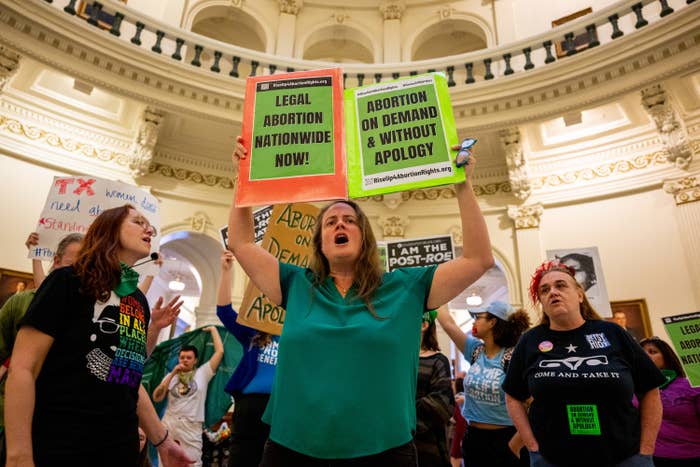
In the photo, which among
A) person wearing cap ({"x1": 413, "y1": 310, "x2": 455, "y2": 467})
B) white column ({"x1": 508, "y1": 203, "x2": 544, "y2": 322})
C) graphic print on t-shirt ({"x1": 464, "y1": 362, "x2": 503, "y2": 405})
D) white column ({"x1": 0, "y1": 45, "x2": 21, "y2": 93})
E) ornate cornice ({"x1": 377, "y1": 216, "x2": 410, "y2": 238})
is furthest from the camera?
ornate cornice ({"x1": 377, "y1": 216, "x2": 410, "y2": 238})

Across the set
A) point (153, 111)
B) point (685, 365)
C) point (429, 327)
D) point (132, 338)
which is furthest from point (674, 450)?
point (153, 111)

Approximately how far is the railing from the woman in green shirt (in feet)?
25.3

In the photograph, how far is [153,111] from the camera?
27.0ft

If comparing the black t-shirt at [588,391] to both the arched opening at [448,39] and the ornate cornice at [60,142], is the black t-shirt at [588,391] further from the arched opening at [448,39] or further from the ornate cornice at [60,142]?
the arched opening at [448,39]

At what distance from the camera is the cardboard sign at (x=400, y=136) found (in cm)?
184

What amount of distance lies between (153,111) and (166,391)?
18.0 ft

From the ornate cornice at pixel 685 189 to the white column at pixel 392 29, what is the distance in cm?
658

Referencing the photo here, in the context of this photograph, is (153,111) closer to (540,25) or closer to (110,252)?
(110,252)

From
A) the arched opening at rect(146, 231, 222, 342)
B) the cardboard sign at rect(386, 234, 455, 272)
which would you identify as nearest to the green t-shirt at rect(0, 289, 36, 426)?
the cardboard sign at rect(386, 234, 455, 272)

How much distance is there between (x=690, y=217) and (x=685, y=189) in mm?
471

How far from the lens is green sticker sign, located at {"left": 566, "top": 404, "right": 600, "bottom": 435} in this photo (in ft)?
6.60

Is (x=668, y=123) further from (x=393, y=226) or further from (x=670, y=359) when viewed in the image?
(x=670, y=359)

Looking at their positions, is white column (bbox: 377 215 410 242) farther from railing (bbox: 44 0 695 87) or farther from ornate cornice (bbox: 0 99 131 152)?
ornate cornice (bbox: 0 99 131 152)

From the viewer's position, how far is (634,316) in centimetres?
752
